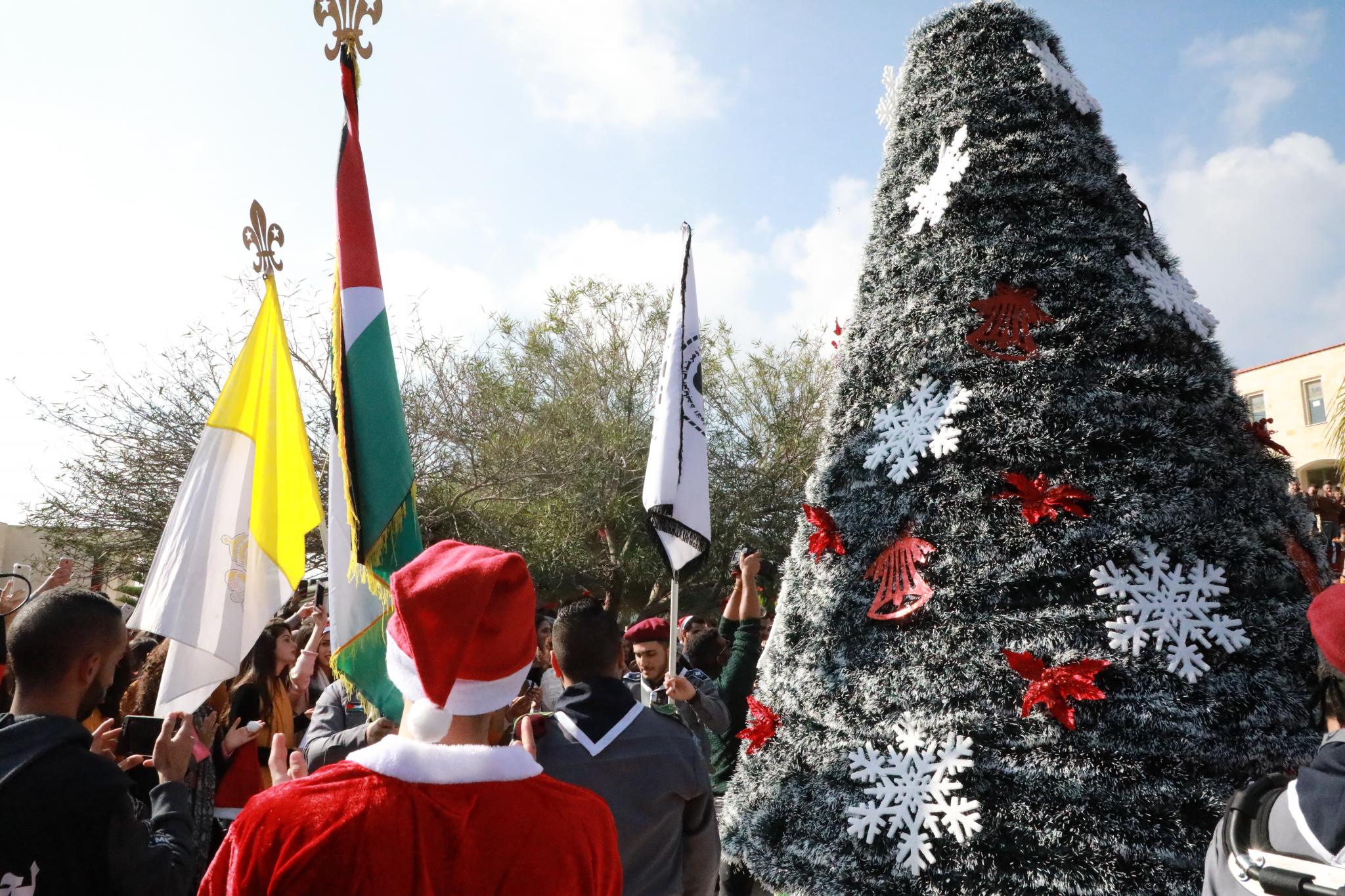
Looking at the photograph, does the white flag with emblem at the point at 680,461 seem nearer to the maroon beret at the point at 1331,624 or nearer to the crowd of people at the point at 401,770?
the crowd of people at the point at 401,770

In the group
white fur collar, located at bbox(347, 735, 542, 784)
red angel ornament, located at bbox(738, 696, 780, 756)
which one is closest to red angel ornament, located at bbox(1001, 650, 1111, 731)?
red angel ornament, located at bbox(738, 696, 780, 756)

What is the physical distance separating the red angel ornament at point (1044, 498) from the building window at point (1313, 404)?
2864 cm

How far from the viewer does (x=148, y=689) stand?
4.55 meters

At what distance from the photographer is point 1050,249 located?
3.43 metres

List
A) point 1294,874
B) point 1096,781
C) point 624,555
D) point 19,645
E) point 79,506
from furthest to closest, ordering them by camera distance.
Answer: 1. point 624,555
2. point 79,506
3. point 1096,781
4. point 19,645
5. point 1294,874

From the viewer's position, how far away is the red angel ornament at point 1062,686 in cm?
284

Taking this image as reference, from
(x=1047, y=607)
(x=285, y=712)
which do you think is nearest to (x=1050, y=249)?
(x=1047, y=607)

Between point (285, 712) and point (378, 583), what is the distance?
154cm

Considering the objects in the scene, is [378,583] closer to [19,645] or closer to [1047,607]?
[19,645]

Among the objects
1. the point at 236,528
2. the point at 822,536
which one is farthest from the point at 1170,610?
the point at 236,528

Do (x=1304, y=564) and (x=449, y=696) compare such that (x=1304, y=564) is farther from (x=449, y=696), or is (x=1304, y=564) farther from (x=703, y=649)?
(x=703, y=649)

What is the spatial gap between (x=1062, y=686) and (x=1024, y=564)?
40 cm

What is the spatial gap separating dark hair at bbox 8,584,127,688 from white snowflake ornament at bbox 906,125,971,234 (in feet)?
10.2

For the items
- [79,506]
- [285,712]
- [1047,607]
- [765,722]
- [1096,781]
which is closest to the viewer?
[1096,781]
